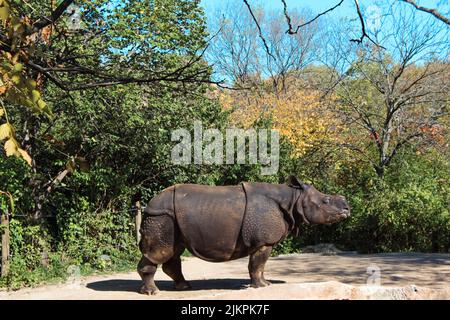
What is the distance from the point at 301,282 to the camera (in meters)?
8.16

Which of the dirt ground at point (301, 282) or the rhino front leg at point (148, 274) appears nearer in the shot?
the dirt ground at point (301, 282)

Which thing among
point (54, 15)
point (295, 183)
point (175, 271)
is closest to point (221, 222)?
point (175, 271)

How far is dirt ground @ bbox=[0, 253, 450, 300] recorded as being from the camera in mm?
6711

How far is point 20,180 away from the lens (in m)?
10.6

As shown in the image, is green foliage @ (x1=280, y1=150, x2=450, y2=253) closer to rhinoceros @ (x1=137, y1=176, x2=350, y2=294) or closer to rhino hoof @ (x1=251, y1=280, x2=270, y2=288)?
rhinoceros @ (x1=137, y1=176, x2=350, y2=294)

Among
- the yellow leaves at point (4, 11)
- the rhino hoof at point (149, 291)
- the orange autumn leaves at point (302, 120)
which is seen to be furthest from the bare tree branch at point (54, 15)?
the orange autumn leaves at point (302, 120)

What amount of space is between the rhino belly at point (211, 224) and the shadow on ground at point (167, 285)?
73 cm

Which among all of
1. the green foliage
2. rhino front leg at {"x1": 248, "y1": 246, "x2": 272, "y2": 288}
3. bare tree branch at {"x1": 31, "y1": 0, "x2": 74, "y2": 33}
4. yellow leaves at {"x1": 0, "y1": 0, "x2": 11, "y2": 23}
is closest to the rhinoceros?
rhino front leg at {"x1": 248, "y1": 246, "x2": 272, "y2": 288}

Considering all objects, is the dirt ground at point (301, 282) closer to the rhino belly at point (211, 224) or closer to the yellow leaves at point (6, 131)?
the rhino belly at point (211, 224)

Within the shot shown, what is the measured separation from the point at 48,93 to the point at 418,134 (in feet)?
36.0

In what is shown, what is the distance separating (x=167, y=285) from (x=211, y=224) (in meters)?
1.66

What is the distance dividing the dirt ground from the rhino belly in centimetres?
56

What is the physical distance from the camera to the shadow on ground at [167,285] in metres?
7.88
